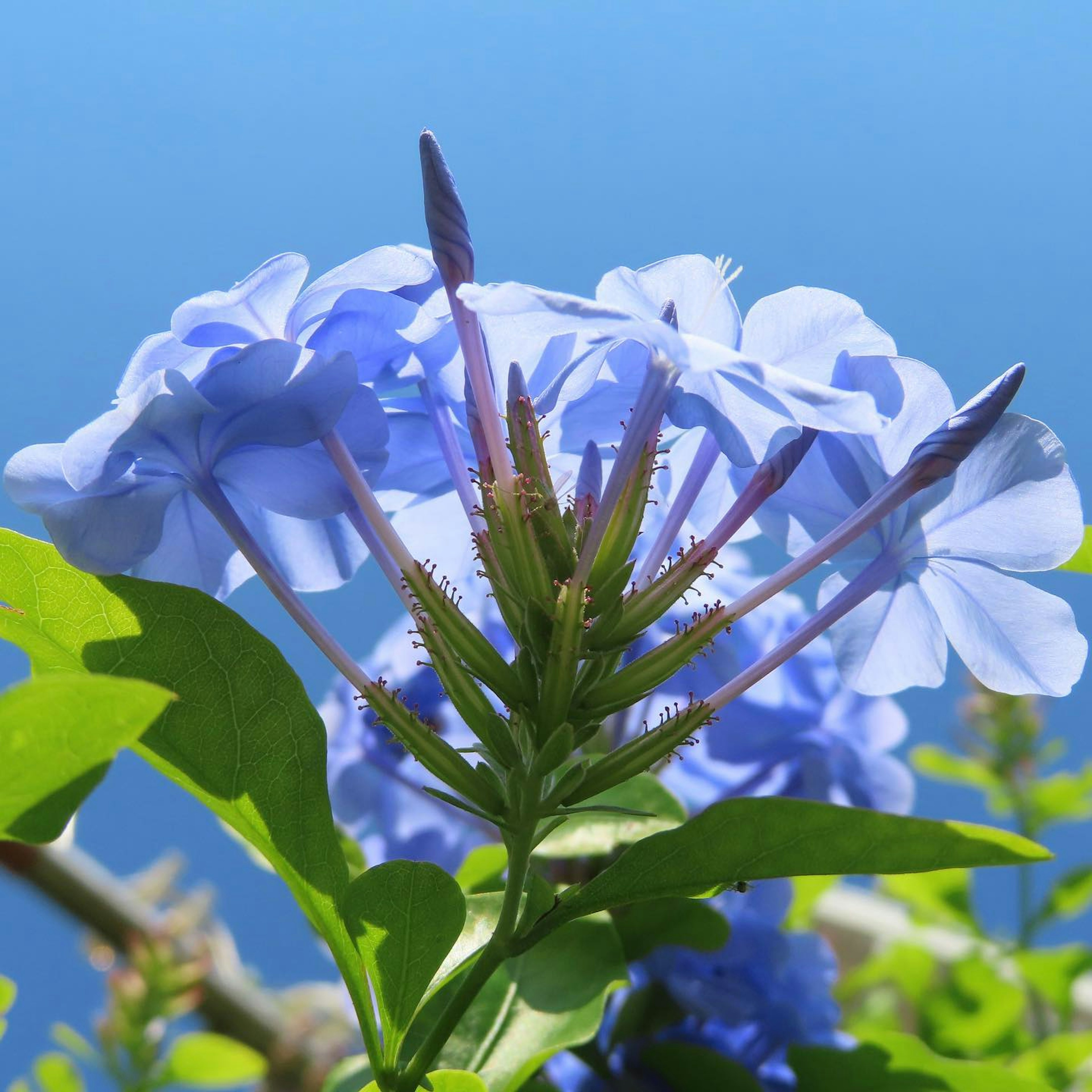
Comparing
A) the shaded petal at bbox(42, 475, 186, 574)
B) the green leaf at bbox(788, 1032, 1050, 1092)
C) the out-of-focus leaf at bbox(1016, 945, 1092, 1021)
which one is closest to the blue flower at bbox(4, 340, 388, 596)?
the shaded petal at bbox(42, 475, 186, 574)

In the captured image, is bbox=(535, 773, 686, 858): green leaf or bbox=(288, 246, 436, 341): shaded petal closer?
bbox=(288, 246, 436, 341): shaded petal

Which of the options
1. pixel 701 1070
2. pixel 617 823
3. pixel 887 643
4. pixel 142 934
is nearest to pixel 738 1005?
pixel 701 1070

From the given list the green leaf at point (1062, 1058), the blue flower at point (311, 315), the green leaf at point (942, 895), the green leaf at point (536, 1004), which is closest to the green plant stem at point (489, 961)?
the green leaf at point (536, 1004)

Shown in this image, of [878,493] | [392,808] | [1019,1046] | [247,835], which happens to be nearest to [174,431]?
[247,835]

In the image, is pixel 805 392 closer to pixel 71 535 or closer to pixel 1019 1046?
pixel 71 535

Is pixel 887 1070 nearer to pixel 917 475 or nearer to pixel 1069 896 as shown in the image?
pixel 917 475

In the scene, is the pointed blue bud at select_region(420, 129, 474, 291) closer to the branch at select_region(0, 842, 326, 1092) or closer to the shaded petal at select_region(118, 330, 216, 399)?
the shaded petal at select_region(118, 330, 216, 399)
